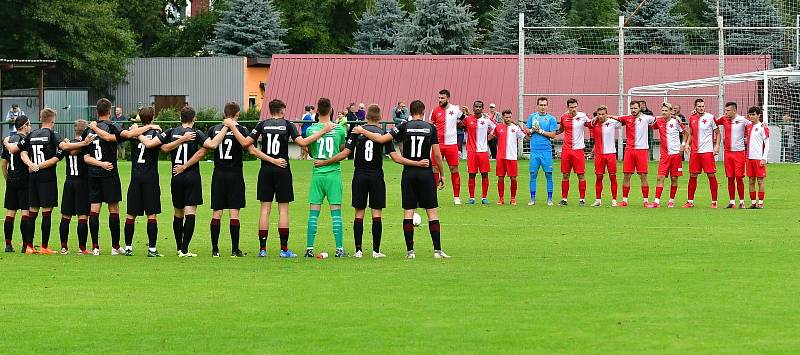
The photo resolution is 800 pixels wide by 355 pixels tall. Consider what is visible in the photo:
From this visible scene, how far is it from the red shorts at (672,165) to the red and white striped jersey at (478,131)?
336 cm

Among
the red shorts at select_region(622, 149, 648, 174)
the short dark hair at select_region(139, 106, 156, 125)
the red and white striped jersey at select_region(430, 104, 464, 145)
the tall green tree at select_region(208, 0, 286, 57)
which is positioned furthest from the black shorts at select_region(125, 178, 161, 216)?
the tall green tree at select_region(208, 0, 286, 57)

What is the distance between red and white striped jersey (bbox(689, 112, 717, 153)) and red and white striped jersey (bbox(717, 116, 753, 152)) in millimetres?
281

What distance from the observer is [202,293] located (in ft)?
43.9

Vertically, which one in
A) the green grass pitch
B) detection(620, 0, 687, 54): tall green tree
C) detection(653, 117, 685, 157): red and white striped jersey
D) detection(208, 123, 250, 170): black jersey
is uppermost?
detection(620, 0, 687, 54): tall green tree

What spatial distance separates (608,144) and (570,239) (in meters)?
7.16

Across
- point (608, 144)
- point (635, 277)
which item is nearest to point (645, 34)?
point (608, 144)

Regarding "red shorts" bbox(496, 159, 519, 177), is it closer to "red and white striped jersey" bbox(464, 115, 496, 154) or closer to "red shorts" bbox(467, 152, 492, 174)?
"red shorts" bbox(467, 152, 492, 174)

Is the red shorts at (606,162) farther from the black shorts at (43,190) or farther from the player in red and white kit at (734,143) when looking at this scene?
the black shorts at (43,190)

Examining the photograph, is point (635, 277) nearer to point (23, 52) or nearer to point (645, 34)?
point (645, 34)

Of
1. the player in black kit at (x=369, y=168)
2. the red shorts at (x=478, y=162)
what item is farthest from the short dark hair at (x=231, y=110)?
the red shorts at (x=478, y=162)

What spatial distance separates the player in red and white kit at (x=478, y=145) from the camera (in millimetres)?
26266

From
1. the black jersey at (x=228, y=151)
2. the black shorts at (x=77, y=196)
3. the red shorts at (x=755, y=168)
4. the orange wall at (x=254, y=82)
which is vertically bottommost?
the black shorts at (x=77, y=196)

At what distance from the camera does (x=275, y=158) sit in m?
16.7

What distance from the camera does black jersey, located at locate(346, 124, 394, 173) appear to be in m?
16.5
